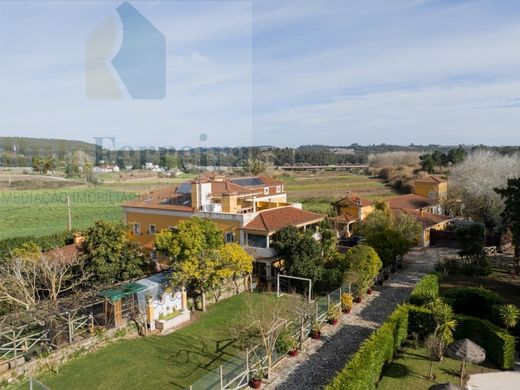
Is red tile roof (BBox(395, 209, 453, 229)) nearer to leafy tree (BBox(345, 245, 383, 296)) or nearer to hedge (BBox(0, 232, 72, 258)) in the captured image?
leafy tree (BBox(345, 245, 383, 296))

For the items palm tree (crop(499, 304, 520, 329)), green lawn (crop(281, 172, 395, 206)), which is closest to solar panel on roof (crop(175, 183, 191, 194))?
palm tree (crop(499, 304, 520, 329))

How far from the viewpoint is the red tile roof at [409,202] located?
4516cm

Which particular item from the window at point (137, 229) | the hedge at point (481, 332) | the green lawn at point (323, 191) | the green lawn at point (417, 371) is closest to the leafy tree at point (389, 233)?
the hedge at point (481, 332)

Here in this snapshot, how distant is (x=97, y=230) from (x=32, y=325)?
6.69 meters

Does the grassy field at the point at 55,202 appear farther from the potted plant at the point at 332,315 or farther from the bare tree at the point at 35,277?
the potted plant at the point at 332,315

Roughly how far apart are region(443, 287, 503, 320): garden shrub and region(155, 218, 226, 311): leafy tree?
497 inches

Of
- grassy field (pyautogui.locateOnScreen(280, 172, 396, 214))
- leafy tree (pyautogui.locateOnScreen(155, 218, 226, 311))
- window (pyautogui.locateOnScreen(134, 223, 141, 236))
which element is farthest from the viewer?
grassy field (pyautogui.locateOnScreen(280, 172, 396, 214))

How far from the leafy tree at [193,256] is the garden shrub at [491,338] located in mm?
12236

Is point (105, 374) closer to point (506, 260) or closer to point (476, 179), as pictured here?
point (506, 260)

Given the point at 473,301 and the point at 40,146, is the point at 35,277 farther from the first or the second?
the point at 40,146

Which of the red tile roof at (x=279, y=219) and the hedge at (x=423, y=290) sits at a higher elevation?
the red tile roof at (x=279, y=219)

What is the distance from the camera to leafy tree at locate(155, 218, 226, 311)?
21828mm

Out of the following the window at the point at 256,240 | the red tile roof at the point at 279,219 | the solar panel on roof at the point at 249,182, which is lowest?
the window at the point at 256,240

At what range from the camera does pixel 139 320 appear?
20141 mm
